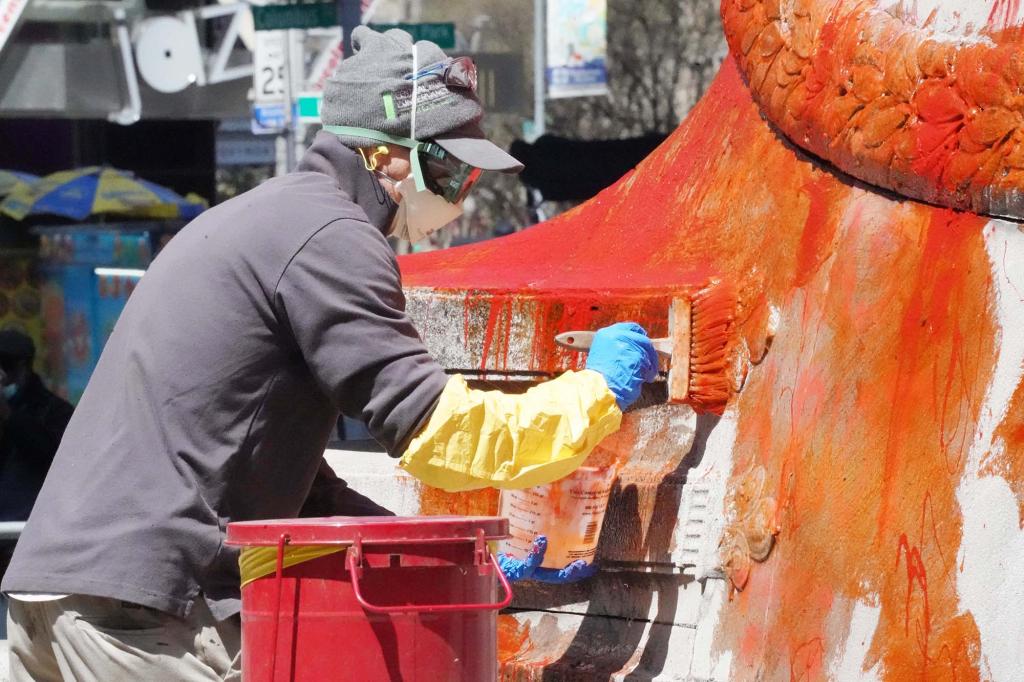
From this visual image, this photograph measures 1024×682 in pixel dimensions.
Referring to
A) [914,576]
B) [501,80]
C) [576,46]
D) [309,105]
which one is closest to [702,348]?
[914,576]

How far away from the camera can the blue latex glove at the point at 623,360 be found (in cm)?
275

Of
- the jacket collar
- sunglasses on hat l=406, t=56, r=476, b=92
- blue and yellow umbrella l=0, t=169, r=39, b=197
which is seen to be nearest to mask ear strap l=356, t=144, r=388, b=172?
the jacket collar

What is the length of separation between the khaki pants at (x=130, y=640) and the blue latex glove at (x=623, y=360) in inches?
32.0

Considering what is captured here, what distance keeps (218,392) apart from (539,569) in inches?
42.1

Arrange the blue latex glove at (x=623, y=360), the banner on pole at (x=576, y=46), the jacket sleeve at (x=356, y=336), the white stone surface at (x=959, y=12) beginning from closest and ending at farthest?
the jacket sleeve at (x=356, y=336) < the white stone surface at (x=959, y=12) < the blue latex glove at (x=623, y=360) < the banner on pole at (x=576, y=46)

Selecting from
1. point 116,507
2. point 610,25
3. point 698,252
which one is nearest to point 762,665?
point 698,252

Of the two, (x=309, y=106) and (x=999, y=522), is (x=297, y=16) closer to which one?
(x=309, y=106)

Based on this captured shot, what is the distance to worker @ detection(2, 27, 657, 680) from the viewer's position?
2.36 meters

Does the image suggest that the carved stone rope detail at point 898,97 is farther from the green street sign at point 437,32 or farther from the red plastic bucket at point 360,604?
the green street sign at point 437,32

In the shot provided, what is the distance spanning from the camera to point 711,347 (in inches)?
124

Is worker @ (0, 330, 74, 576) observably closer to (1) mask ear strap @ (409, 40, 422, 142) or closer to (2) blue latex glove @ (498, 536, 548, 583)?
(2) blue latex glove @ (498, 536, 548, 583)

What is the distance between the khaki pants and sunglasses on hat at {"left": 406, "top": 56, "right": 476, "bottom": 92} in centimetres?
102

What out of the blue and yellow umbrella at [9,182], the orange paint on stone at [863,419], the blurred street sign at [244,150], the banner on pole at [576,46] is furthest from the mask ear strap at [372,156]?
the banner on pole at [576,46]

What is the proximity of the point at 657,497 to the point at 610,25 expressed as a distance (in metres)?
13.8
